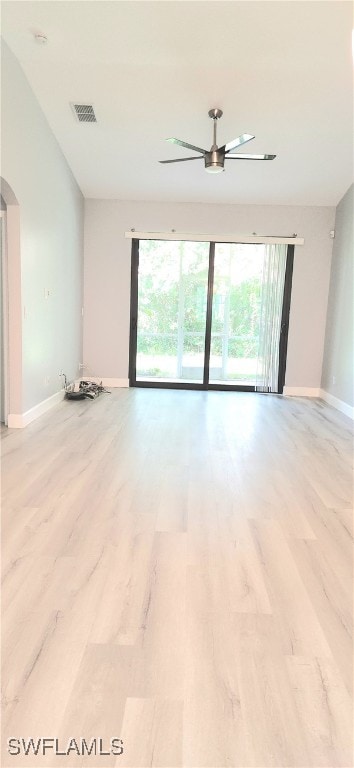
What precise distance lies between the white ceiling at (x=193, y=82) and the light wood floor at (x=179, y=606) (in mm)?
3308

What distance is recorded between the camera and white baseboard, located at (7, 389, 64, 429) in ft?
14.1

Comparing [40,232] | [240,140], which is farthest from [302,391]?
[40,232]

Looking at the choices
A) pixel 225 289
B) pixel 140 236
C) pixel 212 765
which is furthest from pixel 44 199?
Result: pixel 212 765

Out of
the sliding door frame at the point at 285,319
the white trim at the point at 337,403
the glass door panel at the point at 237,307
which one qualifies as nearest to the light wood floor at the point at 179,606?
the white trim at the point at 337,403

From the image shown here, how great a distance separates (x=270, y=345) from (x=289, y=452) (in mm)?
3162

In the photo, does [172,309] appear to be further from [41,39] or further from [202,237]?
[41,39]

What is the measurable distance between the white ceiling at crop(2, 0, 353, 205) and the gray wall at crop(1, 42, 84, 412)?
0.23 metres

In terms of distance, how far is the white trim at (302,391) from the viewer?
6.86 m

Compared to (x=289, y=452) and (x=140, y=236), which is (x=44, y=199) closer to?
(x=140, y=236)

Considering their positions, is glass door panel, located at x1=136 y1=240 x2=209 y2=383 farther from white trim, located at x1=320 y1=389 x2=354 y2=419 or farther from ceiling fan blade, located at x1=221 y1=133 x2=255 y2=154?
ceiling fan blade, located at x1=221 y1=133 x2=255 y2=154

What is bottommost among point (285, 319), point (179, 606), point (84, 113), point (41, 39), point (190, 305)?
point (179, 606)

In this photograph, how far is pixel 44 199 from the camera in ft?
15.6

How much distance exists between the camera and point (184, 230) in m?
6.58

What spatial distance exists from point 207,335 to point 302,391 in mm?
1687
